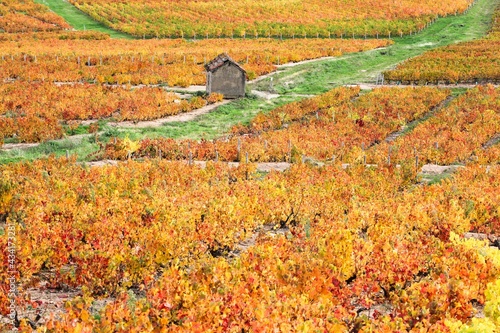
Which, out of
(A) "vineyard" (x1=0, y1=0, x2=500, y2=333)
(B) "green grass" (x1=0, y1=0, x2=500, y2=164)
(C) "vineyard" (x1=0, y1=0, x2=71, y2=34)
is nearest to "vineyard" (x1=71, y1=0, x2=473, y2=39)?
(B) "green grass" (x1=0, y1=0, x2=500, y2=164)

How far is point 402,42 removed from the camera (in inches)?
3000

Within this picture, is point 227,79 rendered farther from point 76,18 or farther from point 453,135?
point 76,18

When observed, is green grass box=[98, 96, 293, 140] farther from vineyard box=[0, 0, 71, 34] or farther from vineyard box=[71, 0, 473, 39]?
vineyard box=[0, 0, 71, 34]

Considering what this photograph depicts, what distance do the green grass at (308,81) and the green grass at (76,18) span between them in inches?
1344

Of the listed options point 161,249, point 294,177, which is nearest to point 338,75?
point 294,177

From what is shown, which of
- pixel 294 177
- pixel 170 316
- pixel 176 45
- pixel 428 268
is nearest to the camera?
pixel 170 316

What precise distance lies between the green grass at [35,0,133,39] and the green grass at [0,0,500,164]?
112ft

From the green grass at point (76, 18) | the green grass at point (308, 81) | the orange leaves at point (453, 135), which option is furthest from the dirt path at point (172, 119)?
the green grass at point (76, 18)

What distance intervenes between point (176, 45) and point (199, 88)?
27.1 m

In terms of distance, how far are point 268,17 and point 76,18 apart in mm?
28072

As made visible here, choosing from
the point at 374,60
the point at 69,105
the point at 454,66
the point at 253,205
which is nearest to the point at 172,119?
the point at 69,105

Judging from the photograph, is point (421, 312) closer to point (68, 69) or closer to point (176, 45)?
point (68, 69)

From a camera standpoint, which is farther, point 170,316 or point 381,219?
point 381,219

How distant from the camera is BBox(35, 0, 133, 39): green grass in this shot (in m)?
84.0
